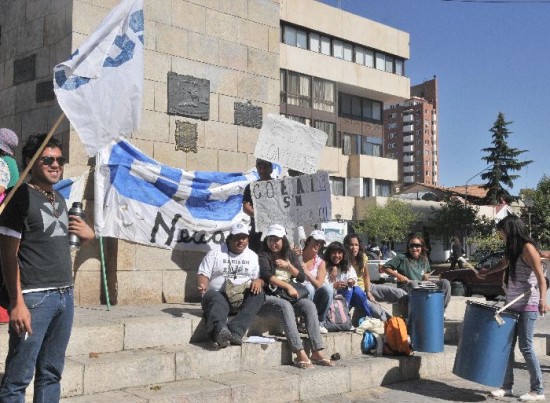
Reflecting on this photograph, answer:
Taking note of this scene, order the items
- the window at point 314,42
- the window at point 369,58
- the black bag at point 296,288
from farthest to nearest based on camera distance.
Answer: the window at point 369,58 < the window at point 314,42 < the black bag at point 296,288

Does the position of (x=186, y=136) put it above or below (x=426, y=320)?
above

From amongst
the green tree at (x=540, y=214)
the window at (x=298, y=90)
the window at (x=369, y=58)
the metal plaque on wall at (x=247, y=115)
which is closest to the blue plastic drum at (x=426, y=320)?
the metal plaque on wall at (x=247, y=115)

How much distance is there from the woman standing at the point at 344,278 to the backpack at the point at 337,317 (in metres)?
0.34

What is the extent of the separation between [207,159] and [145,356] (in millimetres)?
3713

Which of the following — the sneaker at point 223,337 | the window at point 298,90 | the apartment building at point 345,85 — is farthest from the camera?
the apartment building at point 345,85

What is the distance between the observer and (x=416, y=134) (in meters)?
145

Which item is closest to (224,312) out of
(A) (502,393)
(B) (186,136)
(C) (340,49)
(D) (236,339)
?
(D) (236,339)

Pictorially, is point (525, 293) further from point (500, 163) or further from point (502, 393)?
point (500, 163)

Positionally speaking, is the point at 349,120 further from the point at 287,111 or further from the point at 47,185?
the point at 47,185

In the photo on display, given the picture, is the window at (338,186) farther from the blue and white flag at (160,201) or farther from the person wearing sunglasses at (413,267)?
the blue and white flag at (160,201)

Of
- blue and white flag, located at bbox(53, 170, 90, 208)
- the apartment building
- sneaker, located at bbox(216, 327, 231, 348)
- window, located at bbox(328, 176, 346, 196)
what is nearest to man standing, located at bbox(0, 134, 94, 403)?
sneaker, located at bbox(216, 327, 231, 348)

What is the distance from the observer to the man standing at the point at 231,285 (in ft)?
20.6

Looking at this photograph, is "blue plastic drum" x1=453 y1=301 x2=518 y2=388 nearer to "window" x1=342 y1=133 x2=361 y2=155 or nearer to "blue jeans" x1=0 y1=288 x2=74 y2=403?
"blue jeans" x1=0 y1=288 x2=74 y2=403

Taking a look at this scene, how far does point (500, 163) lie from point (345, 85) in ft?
87.5
